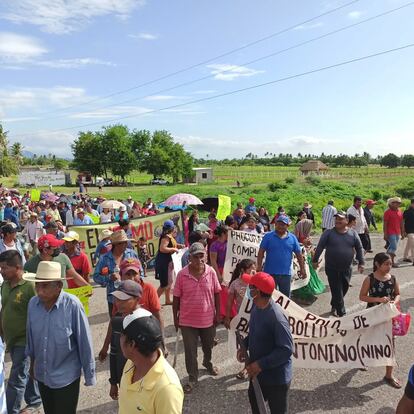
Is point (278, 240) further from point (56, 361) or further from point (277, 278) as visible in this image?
point (56, 361)

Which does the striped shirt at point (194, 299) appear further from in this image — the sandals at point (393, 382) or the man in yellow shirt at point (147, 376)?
the man in yellow shirt at point (147, 376)

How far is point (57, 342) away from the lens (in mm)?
3320

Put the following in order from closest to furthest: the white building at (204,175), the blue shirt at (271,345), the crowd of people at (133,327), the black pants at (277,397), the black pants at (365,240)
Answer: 1. the crowd of people at (133,327)
2. the blue shirt at (271,345)
3. the black pants at (277,397)
4. the black pants at (365,240)
5. the white building at (204,175)

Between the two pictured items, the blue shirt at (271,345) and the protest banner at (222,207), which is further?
the protest banner at (222,207)

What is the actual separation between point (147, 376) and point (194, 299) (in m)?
2.62

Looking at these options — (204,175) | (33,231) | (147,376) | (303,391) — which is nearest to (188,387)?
(303,391)

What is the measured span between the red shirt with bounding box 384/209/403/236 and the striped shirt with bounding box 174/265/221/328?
24.7 ft

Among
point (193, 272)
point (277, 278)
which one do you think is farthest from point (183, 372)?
point (277, 278)

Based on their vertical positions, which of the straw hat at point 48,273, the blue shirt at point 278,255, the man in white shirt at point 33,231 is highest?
the straw hat at point 48,273

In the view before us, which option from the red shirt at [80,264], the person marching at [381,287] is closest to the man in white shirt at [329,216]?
the person marching at [381,287]

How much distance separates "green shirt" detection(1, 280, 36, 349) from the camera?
159 inches

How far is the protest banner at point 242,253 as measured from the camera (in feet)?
25.8

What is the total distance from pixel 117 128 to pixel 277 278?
83.3 m

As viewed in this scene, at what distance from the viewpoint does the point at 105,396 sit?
4672 millimetres
